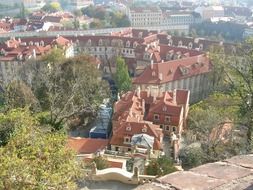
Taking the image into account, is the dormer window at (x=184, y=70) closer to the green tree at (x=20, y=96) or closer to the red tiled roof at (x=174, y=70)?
the red tiled roof at (x=174, y=70)

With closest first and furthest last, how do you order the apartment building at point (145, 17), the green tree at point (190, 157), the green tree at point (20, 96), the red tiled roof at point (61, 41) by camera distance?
the green tree at point (190, 157) < the green tree at point (20, 96) < the red tiled roof at point (61, 41) < the apartment building at point (145, 17)

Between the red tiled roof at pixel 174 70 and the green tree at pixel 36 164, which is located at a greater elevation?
the green tree at pixel 36 164

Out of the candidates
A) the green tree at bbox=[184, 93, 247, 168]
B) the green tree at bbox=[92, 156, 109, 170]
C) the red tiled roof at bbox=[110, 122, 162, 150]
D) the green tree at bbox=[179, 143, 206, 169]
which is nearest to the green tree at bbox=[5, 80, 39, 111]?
the red tiled roof at bbox=[110, 122, 162, 150]

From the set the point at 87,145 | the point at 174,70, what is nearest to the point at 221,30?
the point at 174,70

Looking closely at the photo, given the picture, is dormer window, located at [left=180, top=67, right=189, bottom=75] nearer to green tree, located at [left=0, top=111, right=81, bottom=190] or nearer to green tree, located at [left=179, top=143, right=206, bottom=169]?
green tree, located at [left=179, top=143, right=206, bottom=169]

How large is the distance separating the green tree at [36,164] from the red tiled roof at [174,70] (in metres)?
28.4

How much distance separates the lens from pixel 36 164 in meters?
8.71

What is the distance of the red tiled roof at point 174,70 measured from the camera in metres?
39.5

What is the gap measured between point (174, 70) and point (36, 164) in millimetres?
33564

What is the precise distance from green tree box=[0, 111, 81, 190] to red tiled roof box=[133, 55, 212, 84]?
28399 millimetres

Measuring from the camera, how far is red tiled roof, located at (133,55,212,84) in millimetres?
39500

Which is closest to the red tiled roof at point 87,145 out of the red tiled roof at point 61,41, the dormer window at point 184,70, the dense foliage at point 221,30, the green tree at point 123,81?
the green tree at point 123,81

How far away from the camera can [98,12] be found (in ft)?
289

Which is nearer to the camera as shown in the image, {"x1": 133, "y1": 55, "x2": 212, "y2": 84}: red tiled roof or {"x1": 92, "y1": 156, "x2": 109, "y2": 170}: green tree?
{"x1": 92, "y1": 156, "x2": 109, "y2": 170}: green tree
